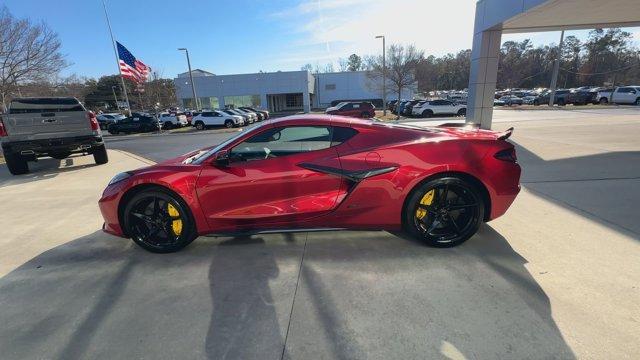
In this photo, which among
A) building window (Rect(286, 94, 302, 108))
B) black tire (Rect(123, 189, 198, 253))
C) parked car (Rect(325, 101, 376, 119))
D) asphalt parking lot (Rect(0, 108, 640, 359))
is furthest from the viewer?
building window (Rect(286, 94, 302, 108))

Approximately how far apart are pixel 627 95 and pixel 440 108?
58.3ft

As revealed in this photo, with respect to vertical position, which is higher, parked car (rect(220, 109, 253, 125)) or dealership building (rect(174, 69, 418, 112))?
dealership building (rect(174, 69, 418, 112))

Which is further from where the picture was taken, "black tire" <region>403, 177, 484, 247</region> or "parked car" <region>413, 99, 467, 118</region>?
"parked car" <region>413, 99, 467, 118</region>

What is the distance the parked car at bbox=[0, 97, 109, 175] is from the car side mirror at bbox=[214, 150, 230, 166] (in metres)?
7.15

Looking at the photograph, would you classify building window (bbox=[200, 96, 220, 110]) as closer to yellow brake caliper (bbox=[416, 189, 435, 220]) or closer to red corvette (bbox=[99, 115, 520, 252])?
red corvette (bbox=[99, 115, 520, 252])

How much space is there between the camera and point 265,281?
295cm

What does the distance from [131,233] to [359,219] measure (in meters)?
2.45

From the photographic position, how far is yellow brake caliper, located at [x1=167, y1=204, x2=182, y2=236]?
349 centimetres

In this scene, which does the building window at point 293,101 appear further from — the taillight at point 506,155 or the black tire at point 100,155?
the taillight at point 506,155

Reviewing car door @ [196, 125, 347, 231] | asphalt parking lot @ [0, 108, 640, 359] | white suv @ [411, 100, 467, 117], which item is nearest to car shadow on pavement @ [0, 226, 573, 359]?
asphalt parking lot @ [0, 108, 640, 359]

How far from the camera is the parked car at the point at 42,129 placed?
25.4ft

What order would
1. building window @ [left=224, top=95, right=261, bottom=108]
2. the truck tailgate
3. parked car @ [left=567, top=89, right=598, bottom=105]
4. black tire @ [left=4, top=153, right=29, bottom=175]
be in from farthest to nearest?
building window @ [left=224, top=95, right=261, bottom=108] < parked car @ [left=567, top=89, right=598, bottom=105] < black tire @ [left=4, top=153, right=29, bottom=175] < the truck tailgate

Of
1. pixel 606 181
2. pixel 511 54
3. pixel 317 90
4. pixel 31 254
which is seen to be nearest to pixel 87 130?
pixel 31 254

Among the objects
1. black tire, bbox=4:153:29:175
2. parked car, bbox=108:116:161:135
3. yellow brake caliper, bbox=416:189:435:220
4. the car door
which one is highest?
the car door
